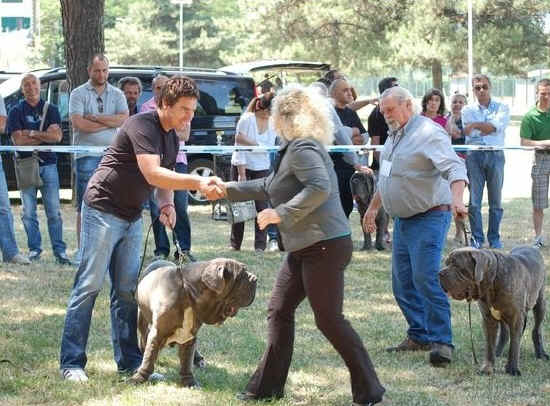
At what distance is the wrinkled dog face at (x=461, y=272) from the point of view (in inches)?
252

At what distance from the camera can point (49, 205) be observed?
11.0 metres

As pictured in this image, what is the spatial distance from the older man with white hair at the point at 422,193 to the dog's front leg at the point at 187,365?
67.9 inches

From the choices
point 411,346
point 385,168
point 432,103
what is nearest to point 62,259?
point 432,103

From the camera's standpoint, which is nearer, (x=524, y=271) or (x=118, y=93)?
(x=524, y=271)

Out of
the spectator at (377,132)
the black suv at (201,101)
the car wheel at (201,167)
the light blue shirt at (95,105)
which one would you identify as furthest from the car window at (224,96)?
the light blue shirt at (95,105)

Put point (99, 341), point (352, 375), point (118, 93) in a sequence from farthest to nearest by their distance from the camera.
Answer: point (118, 93), point (99, 341), point (352, 375)

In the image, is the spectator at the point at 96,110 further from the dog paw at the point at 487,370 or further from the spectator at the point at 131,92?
the dog paw at the point at 487,370

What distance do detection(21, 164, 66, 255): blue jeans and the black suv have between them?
5015 millimetres

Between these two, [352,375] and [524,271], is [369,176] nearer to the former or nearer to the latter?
[524,271]

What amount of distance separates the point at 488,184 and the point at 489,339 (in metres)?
5.83

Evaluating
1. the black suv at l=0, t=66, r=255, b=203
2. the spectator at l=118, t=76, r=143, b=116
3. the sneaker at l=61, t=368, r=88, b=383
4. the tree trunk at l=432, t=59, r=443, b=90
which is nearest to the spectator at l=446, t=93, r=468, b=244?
the spectator at l=118, t=76, r=143, b=116

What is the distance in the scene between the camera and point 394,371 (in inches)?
271

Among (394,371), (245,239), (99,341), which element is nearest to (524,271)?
(394,371)

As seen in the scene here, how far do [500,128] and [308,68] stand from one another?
31.1 feet
